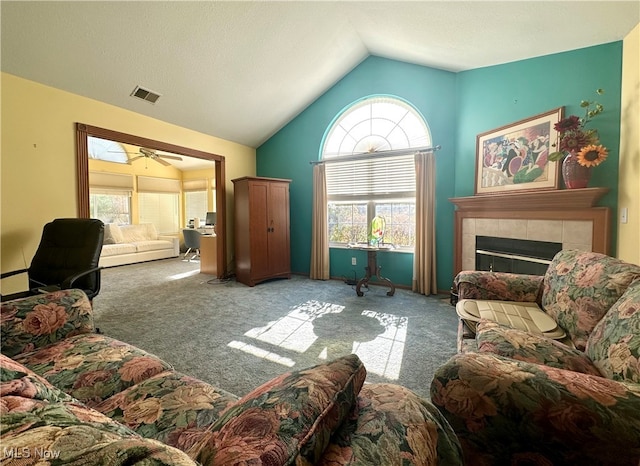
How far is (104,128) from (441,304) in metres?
4.41

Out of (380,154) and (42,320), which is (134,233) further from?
(42,320)

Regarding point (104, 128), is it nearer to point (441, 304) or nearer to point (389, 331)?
point (389, 331)

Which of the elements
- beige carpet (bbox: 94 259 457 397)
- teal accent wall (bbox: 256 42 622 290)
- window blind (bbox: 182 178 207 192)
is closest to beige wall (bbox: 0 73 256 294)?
beige carpet (bbox: 94 259 457 397)

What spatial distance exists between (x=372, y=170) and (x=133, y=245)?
17.8 feet

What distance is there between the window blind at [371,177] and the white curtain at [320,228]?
0.15 m

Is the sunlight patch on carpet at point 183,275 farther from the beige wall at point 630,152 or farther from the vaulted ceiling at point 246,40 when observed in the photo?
the beige wall at point 630,152

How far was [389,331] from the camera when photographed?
2.61m

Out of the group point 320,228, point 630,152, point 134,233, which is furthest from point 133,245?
point 630,152

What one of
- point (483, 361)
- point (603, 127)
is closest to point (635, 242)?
point (603, 127)

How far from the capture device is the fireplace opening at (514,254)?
2.72 m

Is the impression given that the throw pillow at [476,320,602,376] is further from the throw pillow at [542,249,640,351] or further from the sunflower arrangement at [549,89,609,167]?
the sunflower arrangement at [549,89,609,167]

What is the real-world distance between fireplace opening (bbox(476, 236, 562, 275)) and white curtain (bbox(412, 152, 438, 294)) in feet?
1.85

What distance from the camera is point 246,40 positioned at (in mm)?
3045

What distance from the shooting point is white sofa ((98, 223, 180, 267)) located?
230 inches
